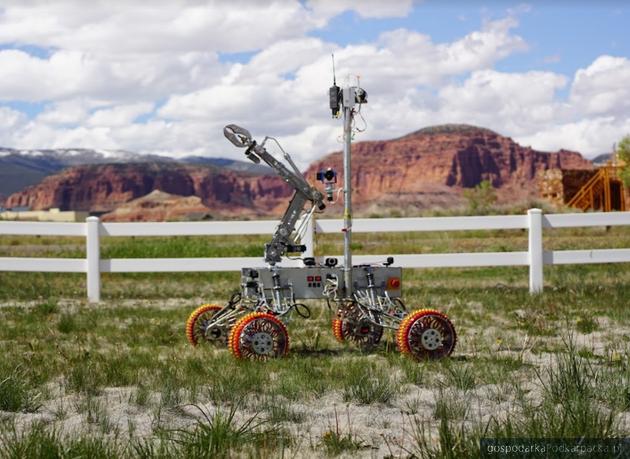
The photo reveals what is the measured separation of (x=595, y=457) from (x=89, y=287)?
10058mm

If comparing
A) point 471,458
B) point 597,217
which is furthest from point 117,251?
point 471,458

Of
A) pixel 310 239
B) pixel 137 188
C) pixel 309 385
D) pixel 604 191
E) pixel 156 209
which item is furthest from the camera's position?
pixel 137 188

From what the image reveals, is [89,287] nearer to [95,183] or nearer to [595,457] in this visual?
[595,457]

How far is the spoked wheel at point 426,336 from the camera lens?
7344 mm

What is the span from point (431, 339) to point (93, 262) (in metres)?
6.98

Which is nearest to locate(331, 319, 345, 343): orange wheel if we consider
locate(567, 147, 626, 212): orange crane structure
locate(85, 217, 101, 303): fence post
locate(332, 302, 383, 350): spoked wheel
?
locate(332, 302, 383, 350): spoked wheel

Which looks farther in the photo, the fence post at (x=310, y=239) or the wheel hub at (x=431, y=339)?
the fence post at (x=310, y=239)

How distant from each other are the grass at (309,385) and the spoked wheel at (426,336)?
0.14 metres

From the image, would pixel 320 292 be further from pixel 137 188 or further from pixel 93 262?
pixel 137 188

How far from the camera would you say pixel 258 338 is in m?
7.32

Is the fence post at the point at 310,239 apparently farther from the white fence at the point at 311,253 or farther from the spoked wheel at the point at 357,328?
the spoked wheel at the point at 357,328

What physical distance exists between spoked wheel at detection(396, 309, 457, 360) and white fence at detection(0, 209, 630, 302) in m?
5.38

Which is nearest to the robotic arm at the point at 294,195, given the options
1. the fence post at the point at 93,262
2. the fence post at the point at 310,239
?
the fence post at the point at 310,239

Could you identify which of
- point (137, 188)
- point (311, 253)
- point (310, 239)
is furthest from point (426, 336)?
point (137, 188)
